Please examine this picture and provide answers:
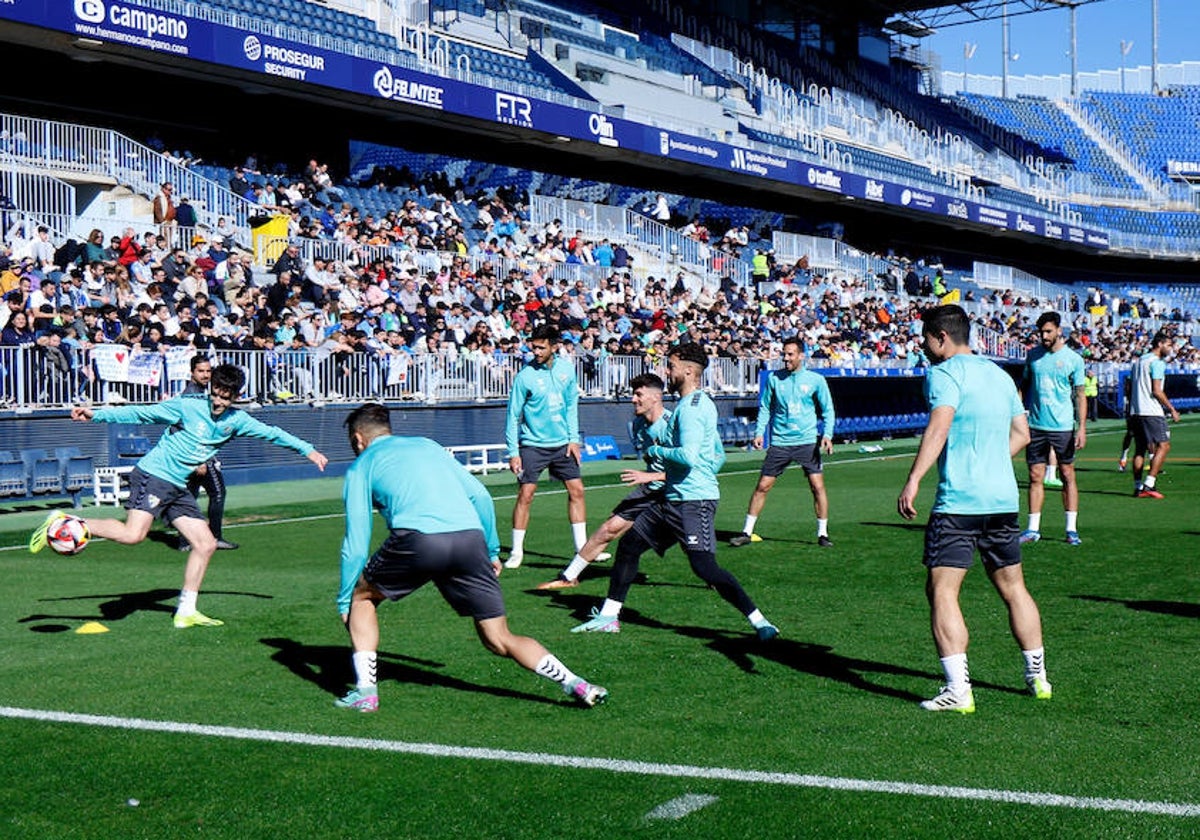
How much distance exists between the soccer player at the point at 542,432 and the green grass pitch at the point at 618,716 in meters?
0.64

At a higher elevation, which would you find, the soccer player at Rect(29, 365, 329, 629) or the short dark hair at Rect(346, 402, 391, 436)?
the short dark hair at Rect(346, 402, 391, 436)

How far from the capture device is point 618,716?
294 inches

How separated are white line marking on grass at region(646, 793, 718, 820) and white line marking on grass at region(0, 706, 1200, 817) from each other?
28cm

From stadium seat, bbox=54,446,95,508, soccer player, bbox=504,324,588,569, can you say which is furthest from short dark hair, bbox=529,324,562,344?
stadium seat, bbox=54,446,95,508

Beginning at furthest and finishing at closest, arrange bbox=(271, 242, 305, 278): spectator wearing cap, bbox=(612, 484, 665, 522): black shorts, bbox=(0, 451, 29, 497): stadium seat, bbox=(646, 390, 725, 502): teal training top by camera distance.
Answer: bbox=(271, 242, 305, 278): spectator wearing cap < bbox=(0, 451, 29, 497): stadium seat < bbox=(612, 484, 665, 522): black shorts < bbox=(646, 390, 725, 502): teal training top

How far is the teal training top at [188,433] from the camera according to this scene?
10586mm

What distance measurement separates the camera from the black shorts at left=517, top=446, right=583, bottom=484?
1359cm

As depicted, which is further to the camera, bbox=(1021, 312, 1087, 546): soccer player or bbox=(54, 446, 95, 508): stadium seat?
bbox=(54, 446, 95, 508): stadium seat

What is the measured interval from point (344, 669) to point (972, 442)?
151 inches

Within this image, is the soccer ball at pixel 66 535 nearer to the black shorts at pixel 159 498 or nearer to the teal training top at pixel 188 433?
the black shorts at pixel 159 498

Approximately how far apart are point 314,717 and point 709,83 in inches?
1760

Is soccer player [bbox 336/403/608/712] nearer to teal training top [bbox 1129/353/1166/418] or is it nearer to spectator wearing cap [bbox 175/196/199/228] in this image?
teal training top [bbox 1129/353/1166/418]

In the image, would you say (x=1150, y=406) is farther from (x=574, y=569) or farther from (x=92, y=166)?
(x=92, y=166)

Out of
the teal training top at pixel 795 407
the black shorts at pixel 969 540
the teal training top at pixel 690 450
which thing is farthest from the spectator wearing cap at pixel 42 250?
the black shorts at pixel 969 540
